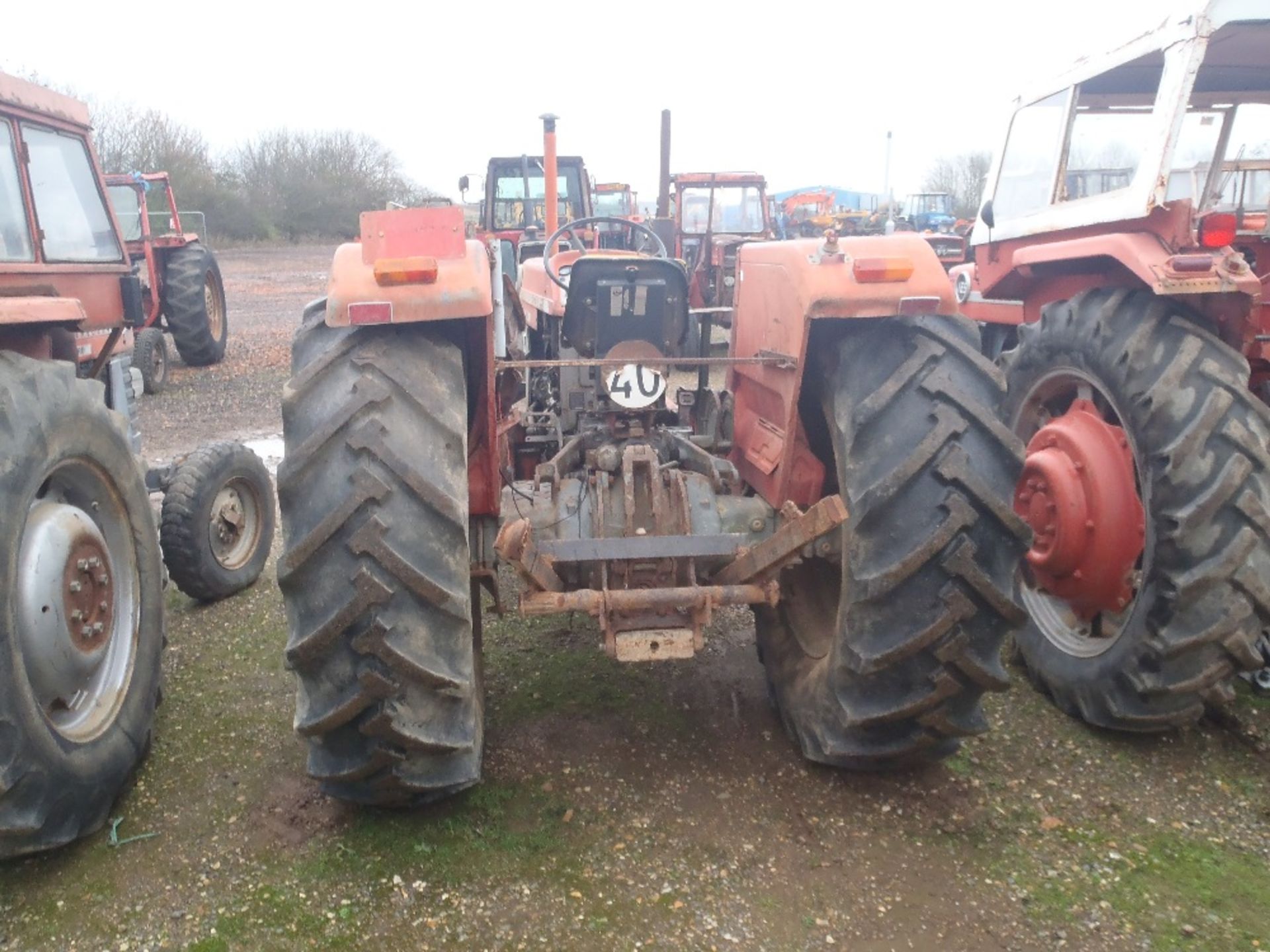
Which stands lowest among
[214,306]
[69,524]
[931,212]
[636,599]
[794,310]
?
[214,306]

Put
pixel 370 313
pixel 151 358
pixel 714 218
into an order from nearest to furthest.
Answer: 1. pixel 370 313
2. pixel 151 358
3. pixel 714 218

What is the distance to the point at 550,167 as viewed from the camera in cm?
463

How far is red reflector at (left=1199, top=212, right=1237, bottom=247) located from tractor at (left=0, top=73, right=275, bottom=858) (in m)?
3.29

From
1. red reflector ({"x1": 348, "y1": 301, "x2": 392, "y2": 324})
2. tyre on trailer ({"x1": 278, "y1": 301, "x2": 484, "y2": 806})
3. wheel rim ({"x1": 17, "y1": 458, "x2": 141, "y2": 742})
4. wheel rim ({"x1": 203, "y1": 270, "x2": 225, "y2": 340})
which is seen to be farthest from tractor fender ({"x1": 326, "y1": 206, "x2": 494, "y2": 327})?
wheel rim ({"x1": 203, "y1": 270, "x2": 225, "y2": 340})

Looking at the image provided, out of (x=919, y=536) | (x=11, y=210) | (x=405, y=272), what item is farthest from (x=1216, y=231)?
(x=11, y=210)

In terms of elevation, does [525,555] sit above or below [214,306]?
above

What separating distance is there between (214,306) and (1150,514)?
10897mm

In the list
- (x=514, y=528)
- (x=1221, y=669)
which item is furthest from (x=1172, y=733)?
(x=514, y=528)

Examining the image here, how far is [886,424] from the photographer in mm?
2418

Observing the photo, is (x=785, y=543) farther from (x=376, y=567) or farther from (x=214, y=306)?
(x=214, y=306)

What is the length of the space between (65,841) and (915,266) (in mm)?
2668

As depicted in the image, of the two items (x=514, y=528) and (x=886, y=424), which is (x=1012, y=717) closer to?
(x=886, y=424)

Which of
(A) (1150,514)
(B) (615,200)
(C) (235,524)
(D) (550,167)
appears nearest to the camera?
(A) (1150,514)

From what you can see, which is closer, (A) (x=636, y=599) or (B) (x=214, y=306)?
(A) (x=636, y=599)
